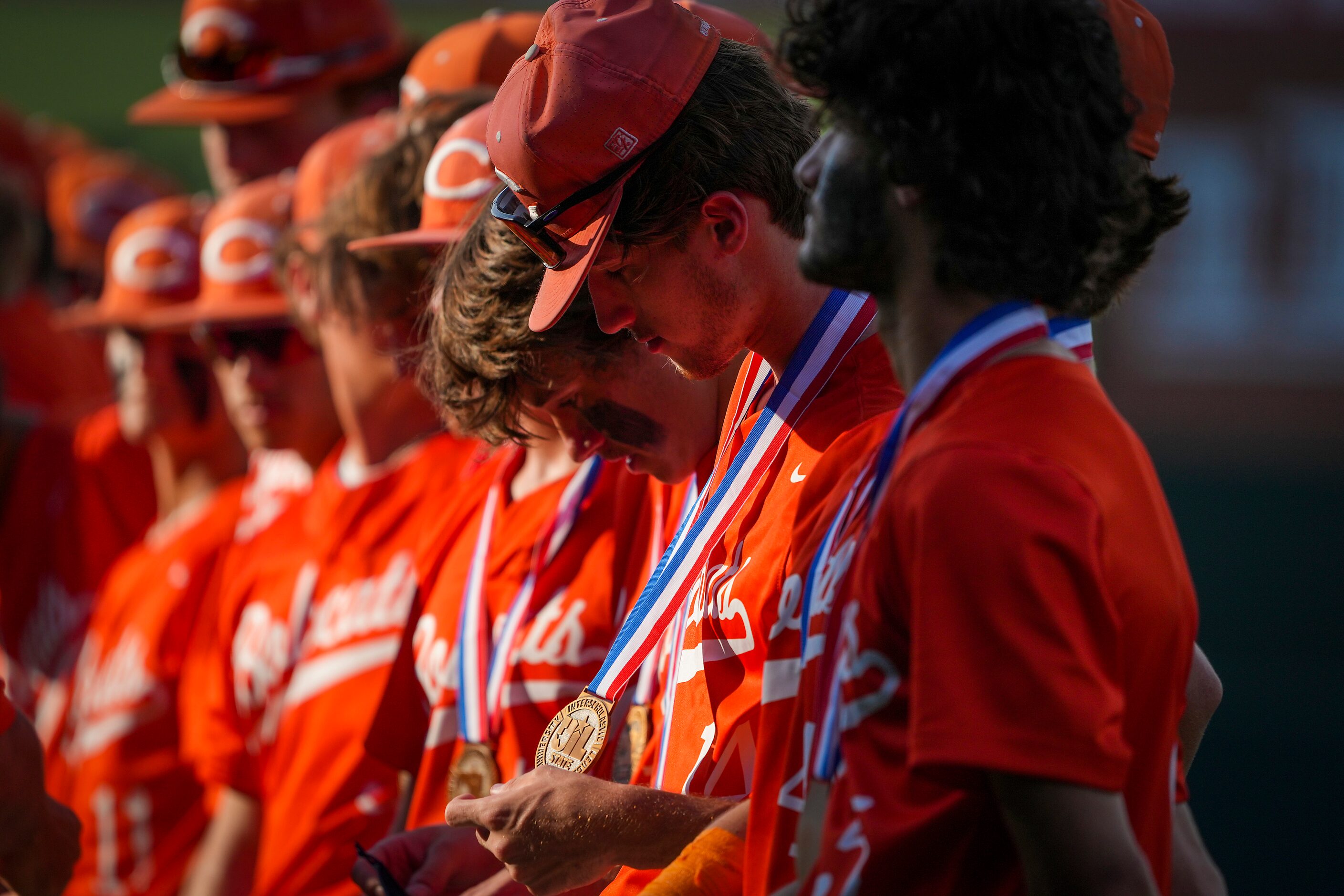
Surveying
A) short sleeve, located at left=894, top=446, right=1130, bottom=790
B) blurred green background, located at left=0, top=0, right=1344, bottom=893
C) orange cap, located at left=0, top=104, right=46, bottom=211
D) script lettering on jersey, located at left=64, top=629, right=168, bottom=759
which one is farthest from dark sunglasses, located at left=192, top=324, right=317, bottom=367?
orange cap, located at left=0, top=104, right=46, bottom=211

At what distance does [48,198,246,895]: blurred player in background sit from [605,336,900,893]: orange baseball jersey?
9.16 ft

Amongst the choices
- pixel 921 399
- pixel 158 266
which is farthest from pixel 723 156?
pixel 158 266

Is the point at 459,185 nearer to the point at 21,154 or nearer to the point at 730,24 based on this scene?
the point at 730,24

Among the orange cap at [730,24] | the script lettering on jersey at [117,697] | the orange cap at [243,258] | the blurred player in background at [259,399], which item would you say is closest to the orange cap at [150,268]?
the orange cap at [243,258]

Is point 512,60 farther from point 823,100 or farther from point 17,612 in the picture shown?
point 17,612

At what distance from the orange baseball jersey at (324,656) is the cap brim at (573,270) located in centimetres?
127

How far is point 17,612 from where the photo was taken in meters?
5.15

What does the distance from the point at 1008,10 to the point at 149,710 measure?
374cm

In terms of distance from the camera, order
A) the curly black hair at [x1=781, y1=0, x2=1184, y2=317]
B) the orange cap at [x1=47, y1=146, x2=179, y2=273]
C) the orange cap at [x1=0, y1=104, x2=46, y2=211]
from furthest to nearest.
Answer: the orange cap at [x1=0, y1=104, x2=46, y2=211] < the orange cap at [x1=47, y1=146, x2=179, y2=273] < the curly black hair at [x1=781, y1=0, x2=1184, y2=317]

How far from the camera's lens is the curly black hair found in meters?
1.41

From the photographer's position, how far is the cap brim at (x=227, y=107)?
17.1ft

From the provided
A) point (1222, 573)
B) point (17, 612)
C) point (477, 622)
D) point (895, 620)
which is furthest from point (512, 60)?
point (1222, 573)

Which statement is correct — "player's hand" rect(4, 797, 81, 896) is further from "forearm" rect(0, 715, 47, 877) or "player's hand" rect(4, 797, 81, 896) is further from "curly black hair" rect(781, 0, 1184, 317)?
"curly black hair" rect(781, 0, 1184, 317)

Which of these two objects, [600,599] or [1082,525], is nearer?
[1082,525]
